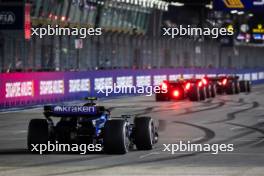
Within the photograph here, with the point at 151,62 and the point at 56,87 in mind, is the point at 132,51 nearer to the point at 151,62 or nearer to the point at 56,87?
the point at 151,62

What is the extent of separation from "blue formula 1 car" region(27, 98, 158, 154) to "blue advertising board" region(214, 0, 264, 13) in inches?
1093

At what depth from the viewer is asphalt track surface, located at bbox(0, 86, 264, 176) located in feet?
47.5

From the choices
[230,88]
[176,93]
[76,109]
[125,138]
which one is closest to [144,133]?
[125,138]

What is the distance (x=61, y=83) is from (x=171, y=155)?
21903mm

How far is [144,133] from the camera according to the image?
57.4 ft

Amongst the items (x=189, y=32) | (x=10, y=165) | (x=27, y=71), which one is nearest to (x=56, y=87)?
(x=27, y=71)

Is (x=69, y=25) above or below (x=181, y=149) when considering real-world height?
above

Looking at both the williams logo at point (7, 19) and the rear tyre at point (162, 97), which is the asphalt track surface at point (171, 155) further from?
the rear tyre at point (162, 97)

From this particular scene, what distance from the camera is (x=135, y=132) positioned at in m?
17.5

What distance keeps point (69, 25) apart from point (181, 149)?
3220 centimetres

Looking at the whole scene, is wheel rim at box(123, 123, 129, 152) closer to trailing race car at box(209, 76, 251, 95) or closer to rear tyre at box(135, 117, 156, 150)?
rear tyre at box(135, 117, 156, 150)

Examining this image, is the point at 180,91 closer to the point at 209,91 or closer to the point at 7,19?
the point at 209,91

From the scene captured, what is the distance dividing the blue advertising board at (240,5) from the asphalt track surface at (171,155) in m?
14.8

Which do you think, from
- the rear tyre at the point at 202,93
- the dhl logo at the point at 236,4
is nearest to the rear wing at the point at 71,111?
the rear tyre at the point at 202,93
